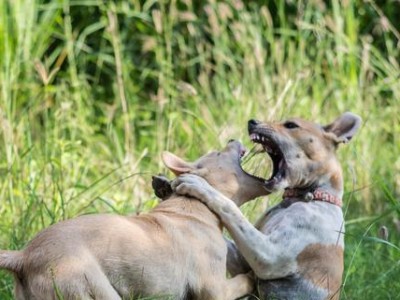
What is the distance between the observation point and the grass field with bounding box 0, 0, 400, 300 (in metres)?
7.45

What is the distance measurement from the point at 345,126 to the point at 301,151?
0.38m

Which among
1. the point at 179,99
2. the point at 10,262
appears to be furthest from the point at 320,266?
the point at 179,99

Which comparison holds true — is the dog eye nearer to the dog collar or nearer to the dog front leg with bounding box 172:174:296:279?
the dog collar

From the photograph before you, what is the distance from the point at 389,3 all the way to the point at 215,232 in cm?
584

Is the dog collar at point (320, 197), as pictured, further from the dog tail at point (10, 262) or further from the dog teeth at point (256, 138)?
the dog tail at point (10, 262)

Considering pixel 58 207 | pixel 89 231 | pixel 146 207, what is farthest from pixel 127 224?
pixel 146 207

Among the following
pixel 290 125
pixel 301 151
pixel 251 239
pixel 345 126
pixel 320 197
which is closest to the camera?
pixel 251 239

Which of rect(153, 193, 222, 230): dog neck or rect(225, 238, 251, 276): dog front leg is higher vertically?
rect(153, 193, 222, 230): dog neck

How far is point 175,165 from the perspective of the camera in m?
6.16

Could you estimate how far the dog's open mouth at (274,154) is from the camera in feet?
20.4

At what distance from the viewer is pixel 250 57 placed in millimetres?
9812

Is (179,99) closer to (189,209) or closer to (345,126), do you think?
(345,126)

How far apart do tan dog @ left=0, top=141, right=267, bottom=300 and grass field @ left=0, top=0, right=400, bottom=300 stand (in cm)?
94

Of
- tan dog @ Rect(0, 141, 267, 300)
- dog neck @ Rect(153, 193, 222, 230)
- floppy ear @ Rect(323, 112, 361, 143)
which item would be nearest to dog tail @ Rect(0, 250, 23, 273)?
tan dog @ Rect(0, 141, 267, 300)
